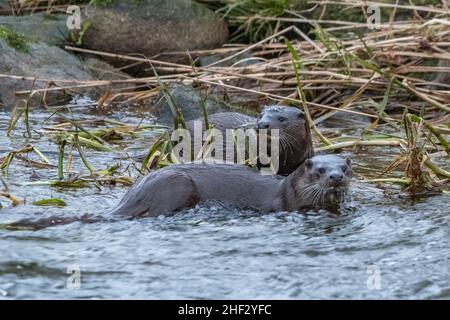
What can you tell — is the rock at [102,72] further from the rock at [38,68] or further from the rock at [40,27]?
the rock at [40,27]

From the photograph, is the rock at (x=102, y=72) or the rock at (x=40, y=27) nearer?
the rock at (x=102, y=72)

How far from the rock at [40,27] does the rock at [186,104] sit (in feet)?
5.87

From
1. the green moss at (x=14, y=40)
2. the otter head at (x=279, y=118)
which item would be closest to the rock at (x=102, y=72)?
the green moss at (x=14, y=40)

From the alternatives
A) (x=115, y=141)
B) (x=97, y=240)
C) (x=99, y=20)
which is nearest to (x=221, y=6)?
(x=99, y=20)

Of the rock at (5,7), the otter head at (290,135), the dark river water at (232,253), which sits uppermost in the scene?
the rock at (5,7)

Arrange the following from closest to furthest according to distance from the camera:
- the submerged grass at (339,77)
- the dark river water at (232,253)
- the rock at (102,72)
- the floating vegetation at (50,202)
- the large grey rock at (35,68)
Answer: the dark river water at (232,253), the floating vegetation at (50,202), the submerged grass at (339,77), the large grey rock at (35,68), the rock at (102,72)

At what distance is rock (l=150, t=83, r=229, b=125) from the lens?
23.2 ft

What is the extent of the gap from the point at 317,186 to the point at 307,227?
311 mm

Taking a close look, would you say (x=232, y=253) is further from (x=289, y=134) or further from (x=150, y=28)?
(x=150, y=28)

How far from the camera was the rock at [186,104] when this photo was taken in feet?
23.2

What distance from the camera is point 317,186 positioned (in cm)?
449
